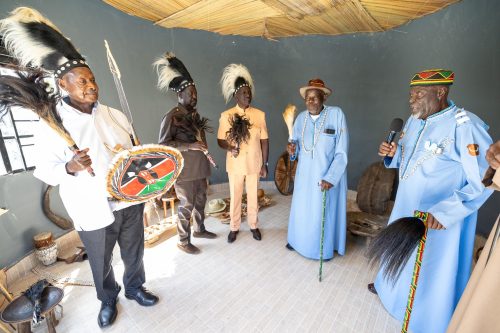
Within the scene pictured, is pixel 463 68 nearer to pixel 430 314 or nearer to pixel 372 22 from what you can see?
pixel 372 22

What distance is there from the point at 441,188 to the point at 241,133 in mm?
2079

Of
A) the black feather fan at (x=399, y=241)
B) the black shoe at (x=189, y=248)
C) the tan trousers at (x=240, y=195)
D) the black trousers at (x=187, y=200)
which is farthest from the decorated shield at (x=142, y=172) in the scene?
the black feather fan at (x=399, y=241)

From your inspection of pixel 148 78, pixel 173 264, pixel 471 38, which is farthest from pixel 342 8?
pixel 173 264

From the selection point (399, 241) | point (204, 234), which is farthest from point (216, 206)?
point (399, 241)

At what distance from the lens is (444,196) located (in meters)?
1.86

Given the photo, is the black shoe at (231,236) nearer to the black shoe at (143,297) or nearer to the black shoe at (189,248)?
the black shoe at (189,248)

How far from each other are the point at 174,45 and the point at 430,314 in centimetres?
505

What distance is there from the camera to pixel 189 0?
310 cm

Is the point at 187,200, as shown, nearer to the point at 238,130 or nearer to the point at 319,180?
the point at 238,130

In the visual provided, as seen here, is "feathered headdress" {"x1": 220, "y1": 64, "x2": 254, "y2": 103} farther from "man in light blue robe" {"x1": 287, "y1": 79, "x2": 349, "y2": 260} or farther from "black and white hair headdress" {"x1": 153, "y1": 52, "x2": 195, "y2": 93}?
"man in light blue robe" {"x1": 287, "y1": 79, "x2": 349, "y2": 260}

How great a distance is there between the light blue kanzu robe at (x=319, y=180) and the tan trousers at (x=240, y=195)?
1.94 ft

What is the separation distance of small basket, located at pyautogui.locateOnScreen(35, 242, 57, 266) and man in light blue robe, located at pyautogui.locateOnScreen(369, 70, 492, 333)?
12.5ft

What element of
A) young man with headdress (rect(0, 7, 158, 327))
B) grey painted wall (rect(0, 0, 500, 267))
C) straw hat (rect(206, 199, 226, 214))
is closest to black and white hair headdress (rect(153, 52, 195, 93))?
young man with headdress (rect(0, 7, 158, 327))

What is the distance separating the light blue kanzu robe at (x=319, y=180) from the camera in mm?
2734
